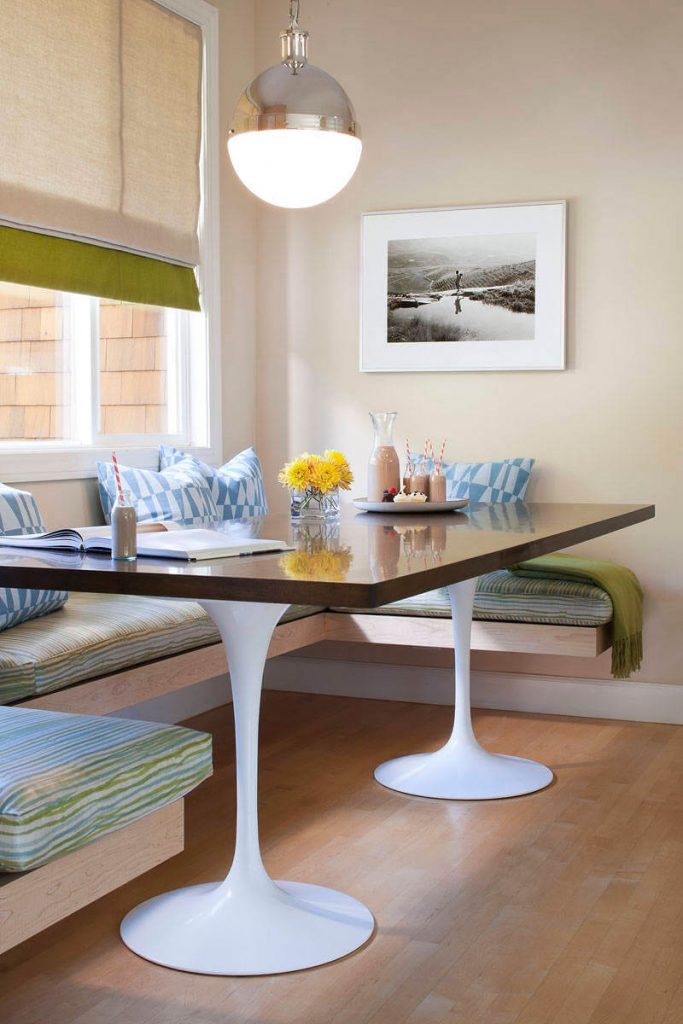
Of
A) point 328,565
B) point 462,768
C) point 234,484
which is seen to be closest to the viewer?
point 328,565

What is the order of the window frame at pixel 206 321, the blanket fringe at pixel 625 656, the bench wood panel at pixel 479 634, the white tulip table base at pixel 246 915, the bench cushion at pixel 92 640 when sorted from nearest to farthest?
the white tulip table base at pixel 246 915 → the bench cushion at pixel 92 640 → the bench wood panel at pixel 479 634 → the blanket fringe at pixel 625 656 → the window frame at pixel 206 321

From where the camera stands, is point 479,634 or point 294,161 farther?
point 479,634

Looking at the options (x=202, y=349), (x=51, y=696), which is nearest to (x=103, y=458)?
(x=202, y=349)

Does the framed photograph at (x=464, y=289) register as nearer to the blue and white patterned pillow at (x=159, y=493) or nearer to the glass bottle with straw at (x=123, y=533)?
the blue and white patterned pillow at (x=159, y=493)

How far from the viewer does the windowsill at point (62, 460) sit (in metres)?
3.46

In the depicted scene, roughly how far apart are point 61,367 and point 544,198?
1.81m

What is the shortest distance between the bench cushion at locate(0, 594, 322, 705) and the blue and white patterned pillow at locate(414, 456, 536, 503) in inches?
51.8

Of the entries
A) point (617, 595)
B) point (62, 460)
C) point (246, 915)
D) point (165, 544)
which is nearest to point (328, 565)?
point (165, 544)

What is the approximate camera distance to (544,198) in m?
4.29

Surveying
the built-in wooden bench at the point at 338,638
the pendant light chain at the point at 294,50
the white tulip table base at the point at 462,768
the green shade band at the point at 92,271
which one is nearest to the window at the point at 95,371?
the green shade band at the point at 92,271

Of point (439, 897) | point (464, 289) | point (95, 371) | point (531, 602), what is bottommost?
point (439, 897)

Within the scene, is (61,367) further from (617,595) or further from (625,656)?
(625,656)

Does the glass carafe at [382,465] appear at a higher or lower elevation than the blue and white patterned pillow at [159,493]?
higher

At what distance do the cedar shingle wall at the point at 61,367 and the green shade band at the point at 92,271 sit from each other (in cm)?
13
